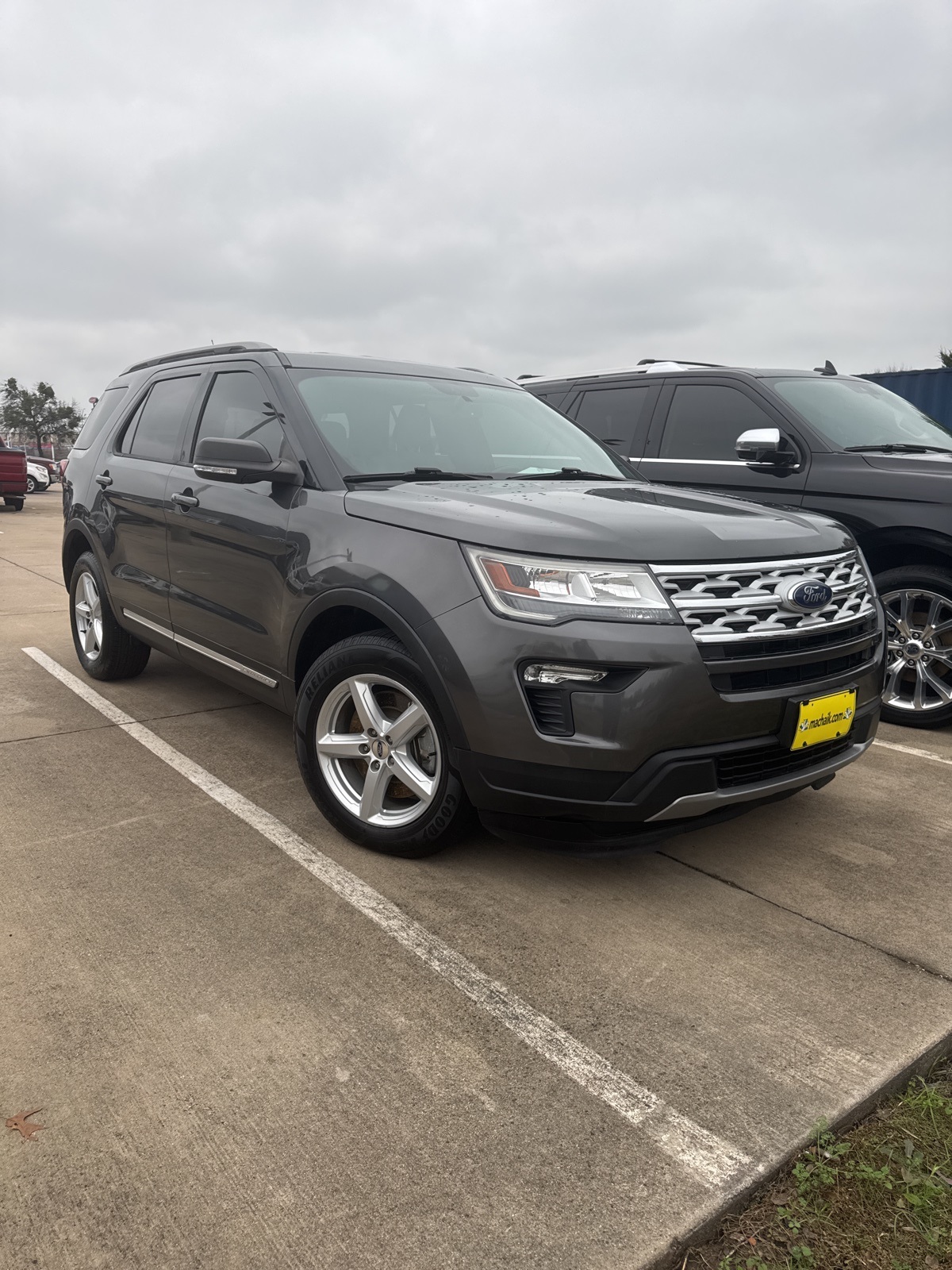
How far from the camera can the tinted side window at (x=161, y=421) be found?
4.65m

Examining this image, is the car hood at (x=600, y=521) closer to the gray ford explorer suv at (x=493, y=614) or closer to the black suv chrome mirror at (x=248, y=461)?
the gray ford explorer suv at (x=493, y=614)

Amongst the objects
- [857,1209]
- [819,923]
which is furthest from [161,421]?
[857,1209]

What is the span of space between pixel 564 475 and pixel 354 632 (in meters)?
1.13

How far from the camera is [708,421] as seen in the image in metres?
5.93

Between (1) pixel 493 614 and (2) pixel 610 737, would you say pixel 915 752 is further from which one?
(1) pixel 493 614

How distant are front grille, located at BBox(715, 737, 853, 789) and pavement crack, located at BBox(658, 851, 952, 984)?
1.42 feet

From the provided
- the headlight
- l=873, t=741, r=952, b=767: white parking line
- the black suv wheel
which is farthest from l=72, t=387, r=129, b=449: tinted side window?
l=873, t=741, r=952, b=767: white parking line

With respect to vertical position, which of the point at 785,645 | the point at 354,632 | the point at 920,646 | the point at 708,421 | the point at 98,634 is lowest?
the point at 98,634

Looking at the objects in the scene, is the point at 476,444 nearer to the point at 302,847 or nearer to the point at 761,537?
the point at 761,537

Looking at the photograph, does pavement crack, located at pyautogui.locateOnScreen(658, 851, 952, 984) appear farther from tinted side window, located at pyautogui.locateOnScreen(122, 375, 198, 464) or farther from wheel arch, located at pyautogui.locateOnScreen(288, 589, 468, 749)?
tinted side window, located at pyautogui.locateOnScreen(122, 375, 198, 464)

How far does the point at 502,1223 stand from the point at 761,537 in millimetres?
2020

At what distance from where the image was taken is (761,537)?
9.84 ft

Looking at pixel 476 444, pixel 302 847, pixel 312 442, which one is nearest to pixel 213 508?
pixel 312 442

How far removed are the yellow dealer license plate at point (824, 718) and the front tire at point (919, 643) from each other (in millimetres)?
2156
